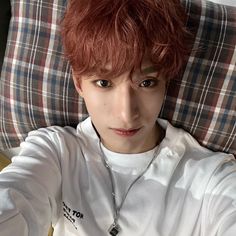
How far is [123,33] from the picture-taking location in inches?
30.2

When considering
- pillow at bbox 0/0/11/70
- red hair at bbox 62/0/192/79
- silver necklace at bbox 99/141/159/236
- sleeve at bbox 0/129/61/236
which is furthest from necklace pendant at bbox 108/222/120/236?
pillow at bbox 0/0/11/70

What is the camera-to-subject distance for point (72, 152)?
1018 mm

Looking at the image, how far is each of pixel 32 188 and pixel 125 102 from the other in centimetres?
30

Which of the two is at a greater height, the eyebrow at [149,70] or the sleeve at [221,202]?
the eyebrow at [149,70]

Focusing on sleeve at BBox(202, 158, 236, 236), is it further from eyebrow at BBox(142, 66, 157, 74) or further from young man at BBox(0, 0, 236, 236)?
eyebrow at BBox(142, 66, 157, 74)

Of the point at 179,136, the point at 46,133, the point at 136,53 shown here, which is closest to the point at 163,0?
the point at 136,53

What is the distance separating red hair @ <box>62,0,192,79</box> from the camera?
0.77 m

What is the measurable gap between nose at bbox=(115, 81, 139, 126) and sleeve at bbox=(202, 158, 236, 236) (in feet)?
0.92

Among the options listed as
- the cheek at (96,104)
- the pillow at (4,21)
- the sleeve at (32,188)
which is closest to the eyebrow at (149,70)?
the cheek at (96,104)

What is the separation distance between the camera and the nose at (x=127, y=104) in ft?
2.67

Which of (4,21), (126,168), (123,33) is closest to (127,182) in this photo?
(126,168)

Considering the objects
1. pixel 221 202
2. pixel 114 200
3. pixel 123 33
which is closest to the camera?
pixel 123 33

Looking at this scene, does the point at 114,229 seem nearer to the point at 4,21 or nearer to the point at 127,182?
the point at 127,182

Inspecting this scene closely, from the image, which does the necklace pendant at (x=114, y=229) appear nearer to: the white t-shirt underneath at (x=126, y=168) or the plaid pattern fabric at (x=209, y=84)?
the white t-shirt underneath at (x=126, y=168)
